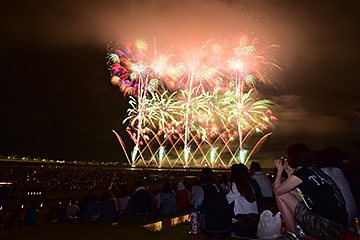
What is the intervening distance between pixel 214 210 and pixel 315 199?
2.23 meters

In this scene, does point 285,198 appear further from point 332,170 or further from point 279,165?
Result: point 332,170

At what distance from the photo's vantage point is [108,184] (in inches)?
1247

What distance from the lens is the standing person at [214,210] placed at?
16.4 ft

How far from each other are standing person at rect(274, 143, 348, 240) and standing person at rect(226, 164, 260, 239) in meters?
0.92

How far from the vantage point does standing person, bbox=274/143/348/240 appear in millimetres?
3500

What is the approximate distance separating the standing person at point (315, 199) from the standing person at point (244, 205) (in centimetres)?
92

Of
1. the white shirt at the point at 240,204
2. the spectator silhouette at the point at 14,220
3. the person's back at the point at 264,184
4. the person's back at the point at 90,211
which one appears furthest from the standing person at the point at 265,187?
the spectator silhouette at the point at 14,220

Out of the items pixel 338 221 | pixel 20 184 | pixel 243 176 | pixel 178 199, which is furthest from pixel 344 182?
pixel 20 184

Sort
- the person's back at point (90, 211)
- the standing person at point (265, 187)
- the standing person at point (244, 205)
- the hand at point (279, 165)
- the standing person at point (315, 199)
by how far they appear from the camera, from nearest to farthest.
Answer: the standing person at point (315, 199), the hand at point (279, 165), the standing person at point (244, 205), the standing person at point (265, 187), the person's back at point (90, 211)

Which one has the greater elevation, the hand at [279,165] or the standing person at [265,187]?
the hand at [279,165]

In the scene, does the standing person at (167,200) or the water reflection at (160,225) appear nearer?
the water reflection at (160,225)

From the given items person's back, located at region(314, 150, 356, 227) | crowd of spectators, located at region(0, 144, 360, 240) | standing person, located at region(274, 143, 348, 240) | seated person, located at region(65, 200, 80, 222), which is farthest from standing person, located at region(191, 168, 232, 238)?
seated person, located at region(65, 200, 80, 222)

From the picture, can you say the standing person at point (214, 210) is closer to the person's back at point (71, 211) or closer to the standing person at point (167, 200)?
the standing person at point (167, 200)

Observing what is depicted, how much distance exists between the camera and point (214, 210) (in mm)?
4973
